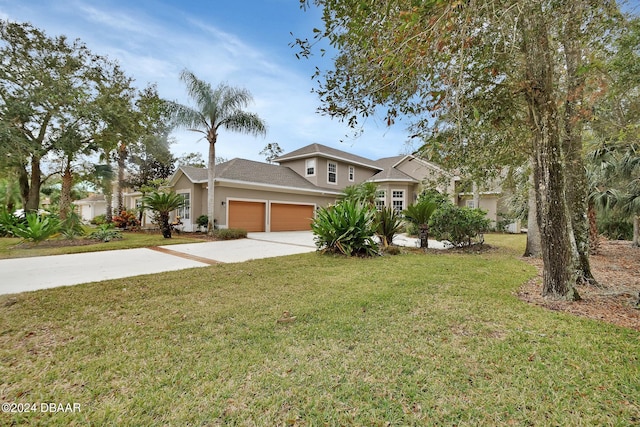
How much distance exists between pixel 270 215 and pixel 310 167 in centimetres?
544

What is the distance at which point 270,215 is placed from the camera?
18.2m

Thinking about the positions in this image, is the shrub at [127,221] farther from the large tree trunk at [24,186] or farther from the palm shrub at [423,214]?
the palm shrub at [423,214]

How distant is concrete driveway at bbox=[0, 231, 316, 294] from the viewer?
5527 mm

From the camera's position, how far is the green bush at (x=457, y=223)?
10.6m

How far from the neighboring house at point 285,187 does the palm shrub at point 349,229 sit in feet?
19.8

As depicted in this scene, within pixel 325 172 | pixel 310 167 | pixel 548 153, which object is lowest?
pixel 548 153

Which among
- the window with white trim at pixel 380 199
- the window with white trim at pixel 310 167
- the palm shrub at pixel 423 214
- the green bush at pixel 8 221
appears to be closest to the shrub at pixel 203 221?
the green bush at pixel 8 221

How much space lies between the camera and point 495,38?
4062 millimetres

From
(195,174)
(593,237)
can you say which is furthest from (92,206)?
(593,237)

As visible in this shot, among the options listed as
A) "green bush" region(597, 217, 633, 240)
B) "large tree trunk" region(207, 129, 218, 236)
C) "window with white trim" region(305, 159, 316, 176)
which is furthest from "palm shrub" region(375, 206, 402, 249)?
"green bush" region(597, 217, 633, 240)

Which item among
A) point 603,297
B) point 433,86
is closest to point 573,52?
point 433,86

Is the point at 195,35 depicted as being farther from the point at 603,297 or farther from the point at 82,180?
the point at 82,180

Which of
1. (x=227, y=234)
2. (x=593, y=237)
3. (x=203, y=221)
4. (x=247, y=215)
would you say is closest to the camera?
(x=593, y=237)

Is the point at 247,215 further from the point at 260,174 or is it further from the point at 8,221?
the point at 8,221
